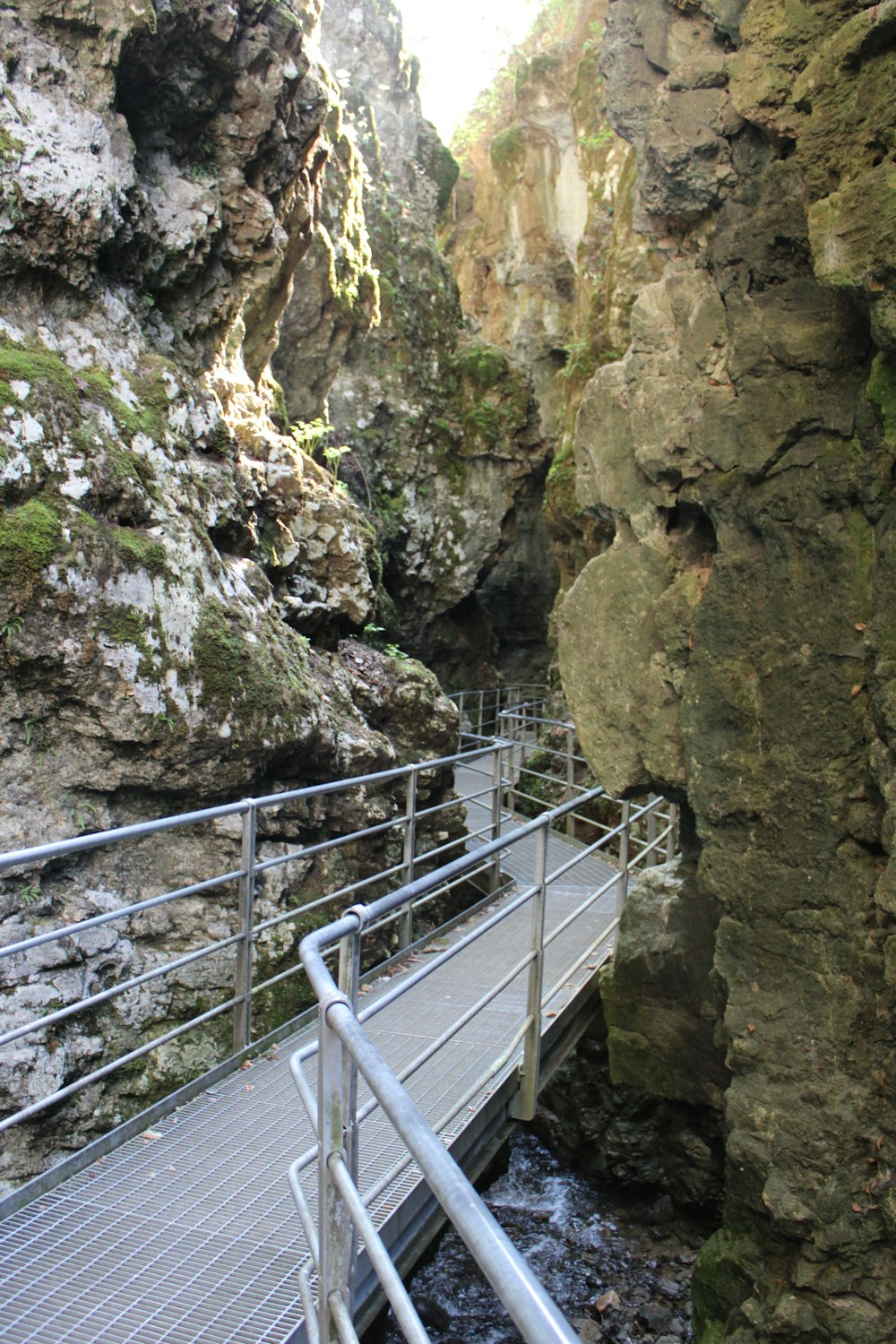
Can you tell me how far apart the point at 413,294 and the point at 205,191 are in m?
10.6

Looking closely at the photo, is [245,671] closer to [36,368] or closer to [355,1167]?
[36,368]

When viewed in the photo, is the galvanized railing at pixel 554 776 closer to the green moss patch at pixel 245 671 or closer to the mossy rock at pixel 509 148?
the green moss patch at pixel 245 671

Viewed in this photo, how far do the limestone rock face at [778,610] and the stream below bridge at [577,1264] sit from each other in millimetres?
1087

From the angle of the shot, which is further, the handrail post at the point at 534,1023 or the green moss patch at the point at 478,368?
the green moss patch at the point at 478,368

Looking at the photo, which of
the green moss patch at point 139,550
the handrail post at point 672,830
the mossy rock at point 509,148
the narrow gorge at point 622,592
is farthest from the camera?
the mossy rock at point 509,148

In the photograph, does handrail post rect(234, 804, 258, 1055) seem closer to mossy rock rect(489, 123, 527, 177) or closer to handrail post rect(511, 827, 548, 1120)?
handrail post rect(511, 827, 548, 1120)

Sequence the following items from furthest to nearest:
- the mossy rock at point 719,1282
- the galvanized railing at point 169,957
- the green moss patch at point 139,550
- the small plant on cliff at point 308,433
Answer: the small plant on cliff at point 308,433 < the green moss patch at point 139,550 < the mossy rock at point 719,1282 < the galvanized railing at point 169,957

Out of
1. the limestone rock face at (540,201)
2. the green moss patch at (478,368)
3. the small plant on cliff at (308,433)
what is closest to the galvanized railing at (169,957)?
the small plant on cliff at (308,433)

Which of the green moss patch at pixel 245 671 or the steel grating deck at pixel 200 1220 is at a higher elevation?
the green moss patch at pixel 245 671

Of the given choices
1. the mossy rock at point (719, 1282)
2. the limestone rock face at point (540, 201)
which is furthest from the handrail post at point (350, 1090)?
the limestone rock face at point (540, 201)

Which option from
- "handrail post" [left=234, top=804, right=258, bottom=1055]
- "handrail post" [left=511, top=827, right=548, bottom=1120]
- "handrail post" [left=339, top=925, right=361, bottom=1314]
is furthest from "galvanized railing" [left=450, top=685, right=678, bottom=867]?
"handrail post" [left=339, top=925, right=361, bottom=1314]

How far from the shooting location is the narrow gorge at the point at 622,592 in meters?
4.11

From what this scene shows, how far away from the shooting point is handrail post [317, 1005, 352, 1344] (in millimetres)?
2143

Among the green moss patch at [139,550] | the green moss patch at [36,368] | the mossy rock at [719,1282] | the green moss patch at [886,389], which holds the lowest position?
the mossy rock at [719,1282]
